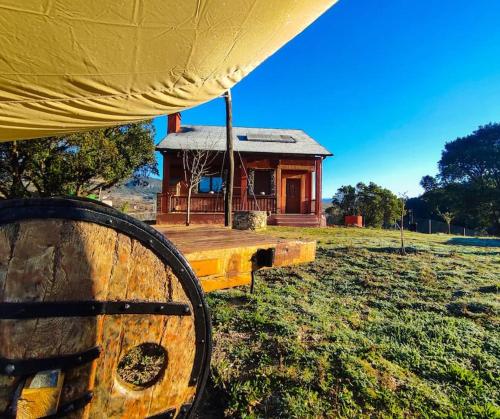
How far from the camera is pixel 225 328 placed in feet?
12.5

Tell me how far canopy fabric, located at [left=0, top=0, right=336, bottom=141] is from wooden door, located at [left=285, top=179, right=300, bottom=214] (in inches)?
686

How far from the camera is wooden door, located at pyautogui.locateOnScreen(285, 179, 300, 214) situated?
1895 centimetres

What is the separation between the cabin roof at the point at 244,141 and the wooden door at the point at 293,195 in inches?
86.7

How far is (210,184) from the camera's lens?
60.4ft

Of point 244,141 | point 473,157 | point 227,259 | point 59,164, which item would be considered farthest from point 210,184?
point 473,157

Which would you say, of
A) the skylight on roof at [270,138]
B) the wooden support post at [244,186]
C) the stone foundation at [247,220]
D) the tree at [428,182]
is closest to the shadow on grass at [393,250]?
the stone foundation at [247,220]

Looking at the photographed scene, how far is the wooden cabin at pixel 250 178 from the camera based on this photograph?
15914mm

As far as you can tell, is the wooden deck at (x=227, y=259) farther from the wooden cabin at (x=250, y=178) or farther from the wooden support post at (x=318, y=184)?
the wooden support post at (x=318, y=184)

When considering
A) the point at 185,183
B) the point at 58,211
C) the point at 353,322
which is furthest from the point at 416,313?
the point at 185,183

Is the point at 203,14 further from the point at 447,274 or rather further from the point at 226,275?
the point at 447,274

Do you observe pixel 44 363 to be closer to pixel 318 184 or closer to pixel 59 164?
pixel 59 164

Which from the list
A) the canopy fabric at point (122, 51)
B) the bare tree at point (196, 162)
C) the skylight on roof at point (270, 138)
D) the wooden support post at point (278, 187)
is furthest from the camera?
the skylight on roof at point (270, 138)

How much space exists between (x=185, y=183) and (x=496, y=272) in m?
14.2

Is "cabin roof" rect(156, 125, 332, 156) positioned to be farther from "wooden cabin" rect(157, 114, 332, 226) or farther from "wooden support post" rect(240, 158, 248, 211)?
"wooden support post" rect(240, 158, 248, 211)
